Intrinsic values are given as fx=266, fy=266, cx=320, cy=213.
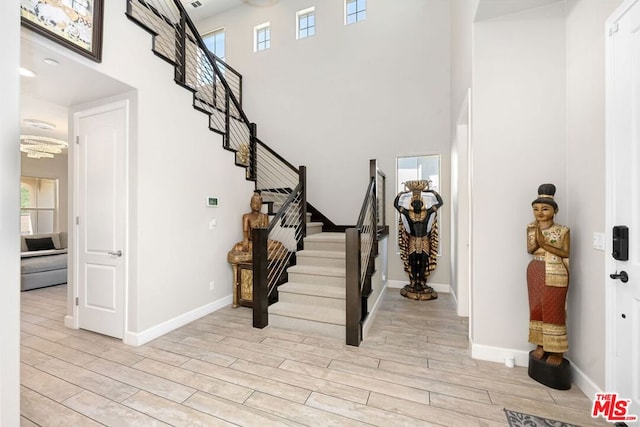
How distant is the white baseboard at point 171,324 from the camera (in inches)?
109

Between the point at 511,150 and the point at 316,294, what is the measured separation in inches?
96.9

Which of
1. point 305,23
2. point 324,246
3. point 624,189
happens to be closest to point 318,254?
point 324,246

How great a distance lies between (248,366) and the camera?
2346mm

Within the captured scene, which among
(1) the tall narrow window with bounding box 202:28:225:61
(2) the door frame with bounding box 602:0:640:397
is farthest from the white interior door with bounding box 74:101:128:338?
(1) the tall narrow window with bounding box 202:28:225:61

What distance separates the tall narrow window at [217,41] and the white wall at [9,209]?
5.98 m

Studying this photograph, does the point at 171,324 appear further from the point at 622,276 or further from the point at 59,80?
the point at 622,276

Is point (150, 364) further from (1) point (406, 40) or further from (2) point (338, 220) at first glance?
(1) point (406, 40)

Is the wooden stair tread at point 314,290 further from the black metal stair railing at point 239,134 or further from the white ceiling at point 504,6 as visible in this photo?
the white ceiling at point 504,6

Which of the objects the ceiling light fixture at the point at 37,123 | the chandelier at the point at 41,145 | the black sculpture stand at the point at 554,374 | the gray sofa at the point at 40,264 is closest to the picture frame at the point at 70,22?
the ceiling light fixture at the point at 37,123

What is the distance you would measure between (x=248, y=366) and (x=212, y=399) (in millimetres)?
441

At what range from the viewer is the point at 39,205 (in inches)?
287

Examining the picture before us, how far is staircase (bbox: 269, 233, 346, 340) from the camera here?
2969mm

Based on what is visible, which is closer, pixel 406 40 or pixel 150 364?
pixel 150 364

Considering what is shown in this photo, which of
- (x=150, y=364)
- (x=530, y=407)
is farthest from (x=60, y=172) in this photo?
(x=530, y=407)
